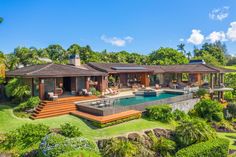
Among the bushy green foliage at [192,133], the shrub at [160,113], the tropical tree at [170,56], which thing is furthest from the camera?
the tropical tree at [170,56]

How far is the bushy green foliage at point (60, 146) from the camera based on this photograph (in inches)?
321

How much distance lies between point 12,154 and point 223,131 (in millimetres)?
16794

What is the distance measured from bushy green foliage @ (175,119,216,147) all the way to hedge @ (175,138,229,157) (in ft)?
2.79

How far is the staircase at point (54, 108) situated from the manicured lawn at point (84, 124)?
696 millimetres

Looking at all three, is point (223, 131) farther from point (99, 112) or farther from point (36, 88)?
point (36, 88)

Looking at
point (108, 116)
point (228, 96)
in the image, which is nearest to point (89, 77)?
point (108, 116)

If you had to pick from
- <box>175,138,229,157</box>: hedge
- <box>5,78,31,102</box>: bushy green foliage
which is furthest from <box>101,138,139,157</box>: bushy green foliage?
<box>5,78,31,102</box>: bushy green foliage

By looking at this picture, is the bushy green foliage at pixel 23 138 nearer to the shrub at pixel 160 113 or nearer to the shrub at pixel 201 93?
the shrub at pixel 160 113

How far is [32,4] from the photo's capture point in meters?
19.1

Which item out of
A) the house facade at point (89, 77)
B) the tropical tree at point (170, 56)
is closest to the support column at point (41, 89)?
the house facade at point (89, 77)

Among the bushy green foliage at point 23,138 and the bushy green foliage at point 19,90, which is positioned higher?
the bushy green foliage at point 19,90

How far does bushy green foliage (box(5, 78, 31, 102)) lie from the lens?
17.2 metres

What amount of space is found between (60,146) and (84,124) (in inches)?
213

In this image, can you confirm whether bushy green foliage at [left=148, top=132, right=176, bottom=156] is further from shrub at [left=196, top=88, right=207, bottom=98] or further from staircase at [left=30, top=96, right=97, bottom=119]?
shrub at [left=196, top=88, right=207, bottom=98]
